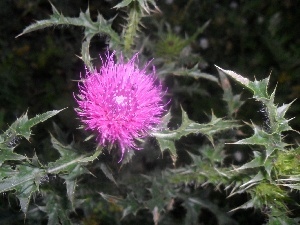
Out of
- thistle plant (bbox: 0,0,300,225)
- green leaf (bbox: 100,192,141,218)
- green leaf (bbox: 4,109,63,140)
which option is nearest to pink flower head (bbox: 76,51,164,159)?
thistle plant (bbox: 0,0,300,225)

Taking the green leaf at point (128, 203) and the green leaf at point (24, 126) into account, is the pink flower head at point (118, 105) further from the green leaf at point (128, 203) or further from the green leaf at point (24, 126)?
the green leaf at point (128, 203)

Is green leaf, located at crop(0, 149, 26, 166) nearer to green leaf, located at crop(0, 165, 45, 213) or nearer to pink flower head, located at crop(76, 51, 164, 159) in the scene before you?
green leaf, located at crop(0, 165, 45, 213)

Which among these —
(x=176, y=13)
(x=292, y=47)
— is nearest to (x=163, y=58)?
(x=176, y=13)

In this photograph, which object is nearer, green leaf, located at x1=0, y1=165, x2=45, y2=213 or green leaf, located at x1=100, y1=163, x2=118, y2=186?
green leaf, located at x1=0, y1=165, x2=45, y2=213

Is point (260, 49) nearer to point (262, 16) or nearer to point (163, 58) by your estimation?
point (262, 16)

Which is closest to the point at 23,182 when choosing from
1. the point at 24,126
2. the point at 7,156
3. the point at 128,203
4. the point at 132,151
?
the point at 7,156

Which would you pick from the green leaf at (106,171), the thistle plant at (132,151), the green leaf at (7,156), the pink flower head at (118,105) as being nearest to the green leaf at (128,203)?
the thistle plant at (132,151)

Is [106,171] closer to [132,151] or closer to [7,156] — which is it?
[132,151]

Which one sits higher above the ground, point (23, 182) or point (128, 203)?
point (128, 203)

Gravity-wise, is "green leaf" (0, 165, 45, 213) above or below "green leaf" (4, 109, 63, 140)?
below
